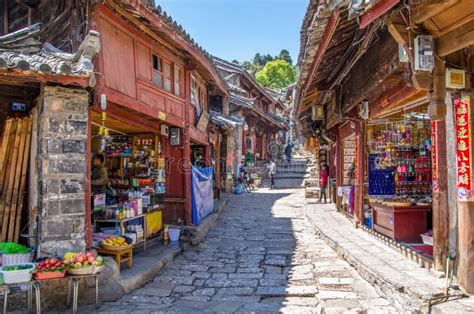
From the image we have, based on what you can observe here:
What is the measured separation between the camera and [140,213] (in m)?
9.35

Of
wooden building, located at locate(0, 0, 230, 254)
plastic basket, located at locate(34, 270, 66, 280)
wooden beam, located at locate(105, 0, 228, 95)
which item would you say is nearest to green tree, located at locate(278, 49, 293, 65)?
wooden beam, located at locate(105, 0, 228, 95)

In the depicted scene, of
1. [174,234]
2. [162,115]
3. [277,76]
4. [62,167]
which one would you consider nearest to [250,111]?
[174,234]

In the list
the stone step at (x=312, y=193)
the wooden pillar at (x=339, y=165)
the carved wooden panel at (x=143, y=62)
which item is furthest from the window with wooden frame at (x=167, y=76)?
the stone step at (x=312, y=193)

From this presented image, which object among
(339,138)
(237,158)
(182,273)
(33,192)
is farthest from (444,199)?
(237,158)

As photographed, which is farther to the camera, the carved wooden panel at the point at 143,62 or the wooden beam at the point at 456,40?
the carved wooden panel at the point at 143,62

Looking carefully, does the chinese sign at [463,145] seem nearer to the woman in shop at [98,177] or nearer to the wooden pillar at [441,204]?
the wooden pillar at [441,204]

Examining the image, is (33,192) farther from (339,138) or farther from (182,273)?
(339,138)

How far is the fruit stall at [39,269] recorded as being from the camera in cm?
540

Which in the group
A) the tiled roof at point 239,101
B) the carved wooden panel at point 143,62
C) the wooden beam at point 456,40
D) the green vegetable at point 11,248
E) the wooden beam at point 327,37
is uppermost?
the tiled roof at point 239,101

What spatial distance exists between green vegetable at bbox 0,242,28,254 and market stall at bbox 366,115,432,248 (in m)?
6.82

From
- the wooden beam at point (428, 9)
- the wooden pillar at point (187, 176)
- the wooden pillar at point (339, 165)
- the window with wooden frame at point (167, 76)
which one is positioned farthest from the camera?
the wooden pillar at point (339, 165)

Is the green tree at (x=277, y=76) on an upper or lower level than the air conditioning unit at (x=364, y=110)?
upper

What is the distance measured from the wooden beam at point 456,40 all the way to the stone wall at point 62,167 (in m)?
5.28

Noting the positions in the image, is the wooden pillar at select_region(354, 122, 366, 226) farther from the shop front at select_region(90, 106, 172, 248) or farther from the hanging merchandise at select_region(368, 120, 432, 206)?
the shop front at select_region(90, 106, 172, 248)
